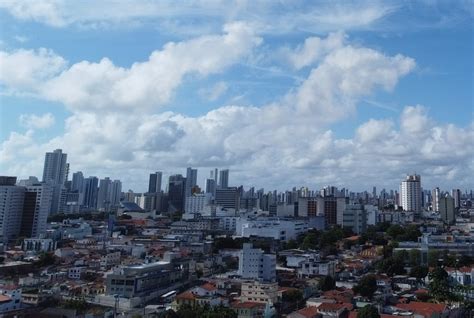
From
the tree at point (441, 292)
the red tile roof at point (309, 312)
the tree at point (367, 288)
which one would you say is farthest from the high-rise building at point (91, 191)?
the red tile roof at point (309, 312)

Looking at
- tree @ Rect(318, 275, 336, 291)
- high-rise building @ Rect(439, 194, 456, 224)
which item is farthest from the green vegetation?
high-rise building @ Rect(439, 194, 456, 224)

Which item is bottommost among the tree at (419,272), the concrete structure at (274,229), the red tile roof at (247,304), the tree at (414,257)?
the red tile roof at (247,304)

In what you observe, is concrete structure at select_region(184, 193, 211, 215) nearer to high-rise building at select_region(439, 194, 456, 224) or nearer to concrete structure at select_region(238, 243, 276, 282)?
high-rise building at select_region(439, 194, 456, 224)

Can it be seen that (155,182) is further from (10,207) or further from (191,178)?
(10,207)

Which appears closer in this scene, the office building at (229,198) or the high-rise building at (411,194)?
the high-rise building at (411,194)

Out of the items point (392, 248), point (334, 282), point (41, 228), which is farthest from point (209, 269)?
point (41, 228)

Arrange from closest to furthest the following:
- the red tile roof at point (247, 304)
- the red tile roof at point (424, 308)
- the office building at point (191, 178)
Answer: the red tile roof at point (424, 308)
the red tile roof at point (247, 304)
the office building at point (191, 178)

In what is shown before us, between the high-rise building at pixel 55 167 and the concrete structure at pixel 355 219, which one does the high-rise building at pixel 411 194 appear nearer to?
the concrete structure at pixel 355 219
